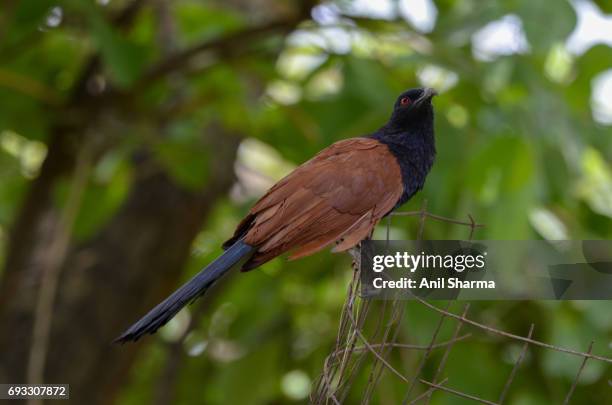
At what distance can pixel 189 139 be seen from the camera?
336 centimetres

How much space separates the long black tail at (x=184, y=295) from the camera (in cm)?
146

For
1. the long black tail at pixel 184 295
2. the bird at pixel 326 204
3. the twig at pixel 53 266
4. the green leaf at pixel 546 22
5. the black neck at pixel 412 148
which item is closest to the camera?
the long black tail at pixel 184 295

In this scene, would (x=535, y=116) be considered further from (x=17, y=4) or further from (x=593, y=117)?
(x=17, y=4)

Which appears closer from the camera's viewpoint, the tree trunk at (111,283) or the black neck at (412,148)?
the black neck at (412,148)

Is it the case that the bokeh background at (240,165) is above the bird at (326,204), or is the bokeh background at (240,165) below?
below

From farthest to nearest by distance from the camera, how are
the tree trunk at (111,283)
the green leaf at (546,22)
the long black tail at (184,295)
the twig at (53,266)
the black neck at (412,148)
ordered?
1. the tree trunk at (111,283)
2. the twig at (53,266)
3. the green leaf at (546,22)
4. the black neck at (412,148)
5. the long black tail at (184,295)

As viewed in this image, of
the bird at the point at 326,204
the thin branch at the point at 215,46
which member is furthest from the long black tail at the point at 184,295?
the thin branch at the point at 215,46

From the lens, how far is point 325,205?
1689 mm

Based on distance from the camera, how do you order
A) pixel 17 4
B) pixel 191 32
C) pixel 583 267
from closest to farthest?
pixel 583 267, pixel 17 4, pixel 191 32

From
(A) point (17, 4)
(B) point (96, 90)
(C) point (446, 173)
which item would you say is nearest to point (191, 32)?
(B) point (96, 90)

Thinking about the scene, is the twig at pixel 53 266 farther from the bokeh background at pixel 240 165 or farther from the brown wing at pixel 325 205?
the brown wing at pixel 325 205

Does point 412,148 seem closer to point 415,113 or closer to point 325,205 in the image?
point 415,113

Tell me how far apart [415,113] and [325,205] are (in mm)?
343

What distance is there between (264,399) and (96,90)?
4.23 ft
